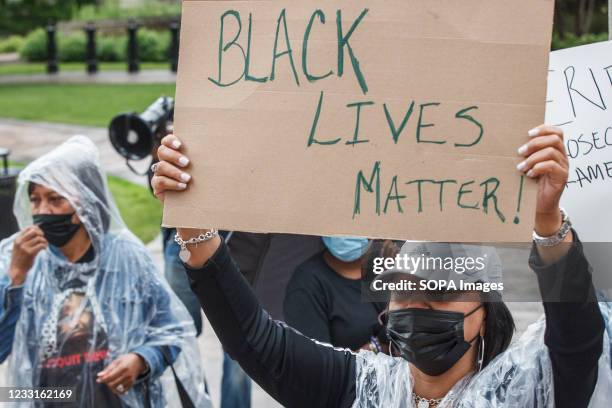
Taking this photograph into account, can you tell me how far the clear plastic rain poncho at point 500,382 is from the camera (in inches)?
93.9

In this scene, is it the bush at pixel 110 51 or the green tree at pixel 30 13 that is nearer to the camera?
the green tree at pixel 30 13

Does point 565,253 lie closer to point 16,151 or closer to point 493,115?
point 493,115

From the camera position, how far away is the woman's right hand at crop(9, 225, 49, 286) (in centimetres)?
359

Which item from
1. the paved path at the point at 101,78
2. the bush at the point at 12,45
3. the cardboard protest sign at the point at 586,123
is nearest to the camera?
the cardboard protest sign at the point at 586,123

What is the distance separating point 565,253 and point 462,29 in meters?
0.54

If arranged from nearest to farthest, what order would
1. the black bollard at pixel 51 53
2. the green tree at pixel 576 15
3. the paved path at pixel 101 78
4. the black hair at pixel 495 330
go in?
the black hair at pixel 495 330 → the green tree at pixel 576 15 → the paved path at pixel 101 78 → the black bollard at pixel 51 53

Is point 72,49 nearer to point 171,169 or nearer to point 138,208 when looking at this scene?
point 138,208

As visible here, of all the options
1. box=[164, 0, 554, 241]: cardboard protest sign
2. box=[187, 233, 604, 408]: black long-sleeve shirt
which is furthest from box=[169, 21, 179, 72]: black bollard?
box=[164, 0, 554, 241]: cardboard protest sign

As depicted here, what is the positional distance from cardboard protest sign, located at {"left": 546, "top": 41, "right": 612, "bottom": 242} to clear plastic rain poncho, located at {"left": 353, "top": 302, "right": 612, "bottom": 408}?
403 mm

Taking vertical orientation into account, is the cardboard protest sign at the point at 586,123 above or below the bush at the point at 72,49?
below

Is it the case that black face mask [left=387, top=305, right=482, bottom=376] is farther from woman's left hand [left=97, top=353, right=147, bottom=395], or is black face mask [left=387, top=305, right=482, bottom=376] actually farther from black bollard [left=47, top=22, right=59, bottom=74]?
black bollard [left=47, top=22, right=59, bottom=74]

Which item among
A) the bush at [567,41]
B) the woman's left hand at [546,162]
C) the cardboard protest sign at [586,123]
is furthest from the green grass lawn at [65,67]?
the woman's left hand at [546,162]

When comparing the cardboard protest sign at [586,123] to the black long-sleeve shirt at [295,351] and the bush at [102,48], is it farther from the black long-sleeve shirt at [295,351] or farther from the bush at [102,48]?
the bush at [102,48]

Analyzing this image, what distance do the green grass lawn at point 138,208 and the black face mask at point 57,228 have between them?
5.48 meters
